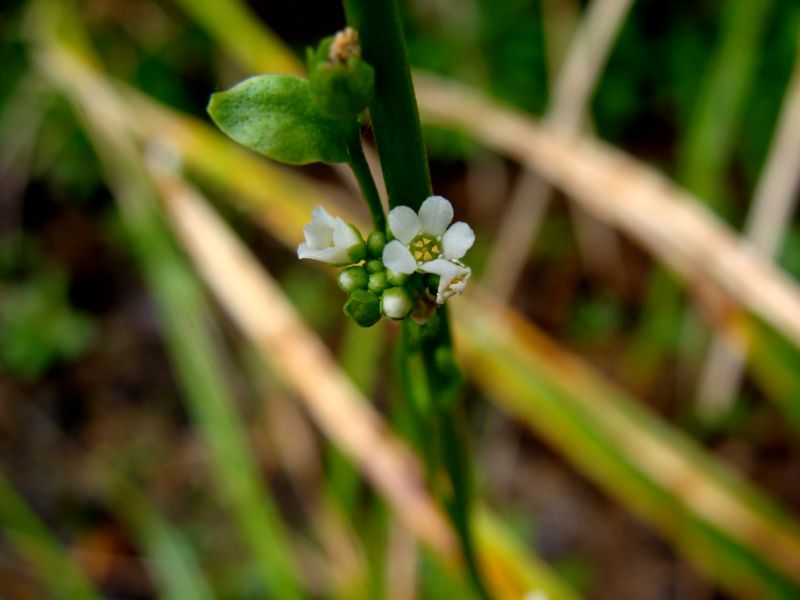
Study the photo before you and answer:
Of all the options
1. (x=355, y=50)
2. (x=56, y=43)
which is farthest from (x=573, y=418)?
(x=56, y=43)

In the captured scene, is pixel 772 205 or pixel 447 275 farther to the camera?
pixel 772 205

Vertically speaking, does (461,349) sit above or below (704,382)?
below

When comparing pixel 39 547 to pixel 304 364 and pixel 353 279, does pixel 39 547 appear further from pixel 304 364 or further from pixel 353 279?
pixel 353 279

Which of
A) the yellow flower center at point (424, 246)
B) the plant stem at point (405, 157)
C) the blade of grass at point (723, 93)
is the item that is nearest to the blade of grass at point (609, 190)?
the blade of grass at point (723, 93)

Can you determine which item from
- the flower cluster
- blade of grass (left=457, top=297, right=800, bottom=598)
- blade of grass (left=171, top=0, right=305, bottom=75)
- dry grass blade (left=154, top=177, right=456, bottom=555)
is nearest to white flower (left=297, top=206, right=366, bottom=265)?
the flower cluster

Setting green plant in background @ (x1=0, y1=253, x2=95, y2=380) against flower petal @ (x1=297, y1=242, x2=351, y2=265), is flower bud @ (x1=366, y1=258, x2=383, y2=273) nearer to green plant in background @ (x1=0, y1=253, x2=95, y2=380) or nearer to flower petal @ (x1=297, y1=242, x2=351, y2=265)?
flower petal @ (x1=297, y1=242, x2=351, y2=265)

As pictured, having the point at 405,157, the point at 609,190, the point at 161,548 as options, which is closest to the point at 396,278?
the point at 405,157

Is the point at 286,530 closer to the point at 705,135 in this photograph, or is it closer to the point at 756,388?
the point at 756,388
